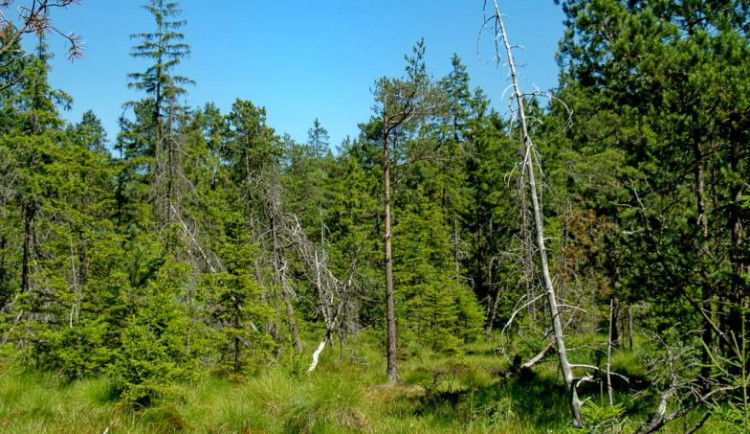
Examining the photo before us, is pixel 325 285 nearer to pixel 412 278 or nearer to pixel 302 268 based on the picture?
pixel 302 268

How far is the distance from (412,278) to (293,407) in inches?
611

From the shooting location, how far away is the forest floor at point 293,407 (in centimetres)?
703

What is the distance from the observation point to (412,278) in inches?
896

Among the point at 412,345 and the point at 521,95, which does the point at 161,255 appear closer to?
the point at 521,95

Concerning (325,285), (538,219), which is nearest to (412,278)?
(325,285)

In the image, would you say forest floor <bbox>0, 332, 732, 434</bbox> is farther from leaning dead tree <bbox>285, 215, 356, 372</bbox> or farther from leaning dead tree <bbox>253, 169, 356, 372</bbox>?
leaning dead tree <bbox>253, 169, 356, 372</bbox>

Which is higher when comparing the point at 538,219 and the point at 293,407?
the point at 538,219

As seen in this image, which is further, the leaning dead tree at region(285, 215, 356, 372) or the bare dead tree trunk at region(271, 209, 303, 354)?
the bare dead tree trunk at region(271, 209, 303, 354)

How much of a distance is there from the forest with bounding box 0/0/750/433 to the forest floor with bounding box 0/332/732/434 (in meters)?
0.06

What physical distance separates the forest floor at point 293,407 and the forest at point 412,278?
57 mm

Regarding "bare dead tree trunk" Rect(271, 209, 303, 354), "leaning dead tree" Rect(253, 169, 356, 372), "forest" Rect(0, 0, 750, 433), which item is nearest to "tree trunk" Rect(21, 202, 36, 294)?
"forest" Rect(0, 0, 750, 433)

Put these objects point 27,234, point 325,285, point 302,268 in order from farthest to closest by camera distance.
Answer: point 302,268
point 325,285
point 27,234

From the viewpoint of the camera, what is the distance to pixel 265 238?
1700 centimetres

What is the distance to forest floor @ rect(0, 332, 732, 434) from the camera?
23.1ft
